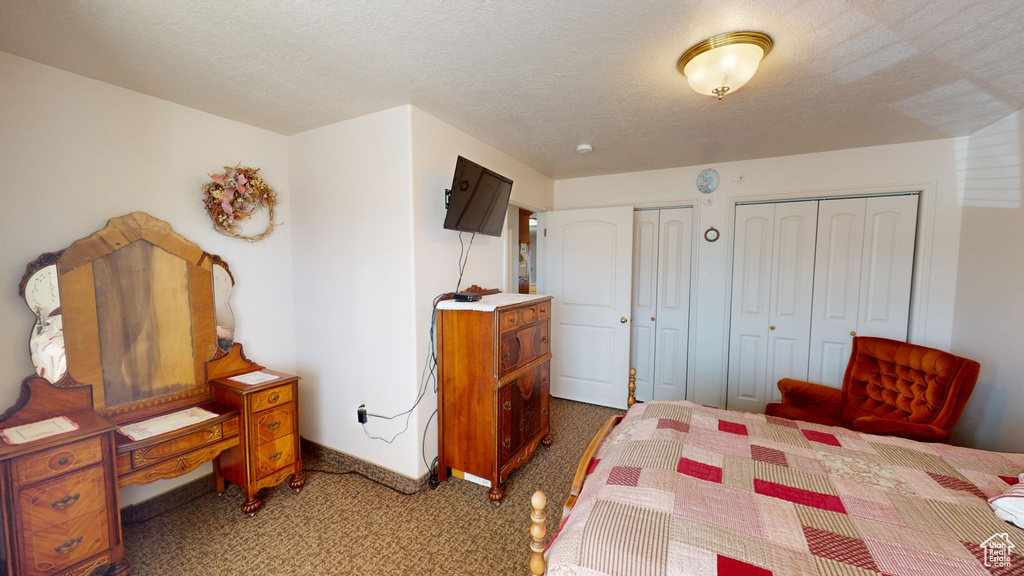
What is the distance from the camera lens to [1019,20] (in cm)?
129

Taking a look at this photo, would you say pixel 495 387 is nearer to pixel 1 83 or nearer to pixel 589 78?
pixel 589 78

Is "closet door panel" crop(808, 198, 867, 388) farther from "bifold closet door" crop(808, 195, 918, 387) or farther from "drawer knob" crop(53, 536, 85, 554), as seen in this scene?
"drawer knob" crop(53, 536, 85, 554)

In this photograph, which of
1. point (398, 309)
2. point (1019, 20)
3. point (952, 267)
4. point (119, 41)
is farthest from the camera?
point (952, 267)

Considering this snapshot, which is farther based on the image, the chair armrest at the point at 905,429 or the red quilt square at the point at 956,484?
the chair armrest at the point at 905,429

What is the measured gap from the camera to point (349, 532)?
189 cm

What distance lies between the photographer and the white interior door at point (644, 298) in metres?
3.59

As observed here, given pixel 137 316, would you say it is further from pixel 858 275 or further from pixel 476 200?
pixel 858 275

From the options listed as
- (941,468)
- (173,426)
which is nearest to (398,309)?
(173,426)

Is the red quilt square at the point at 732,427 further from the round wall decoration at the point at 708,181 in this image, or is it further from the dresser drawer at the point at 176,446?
the dresser drawer at the point at 176,446

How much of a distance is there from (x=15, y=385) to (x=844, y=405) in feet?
14.8

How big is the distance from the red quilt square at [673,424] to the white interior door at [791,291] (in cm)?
210

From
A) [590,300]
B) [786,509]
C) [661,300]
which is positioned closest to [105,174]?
[786,509]

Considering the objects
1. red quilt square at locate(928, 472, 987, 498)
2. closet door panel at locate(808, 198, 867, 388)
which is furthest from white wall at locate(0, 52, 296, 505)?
closet door panel at locate(808, 198, 867, 388)

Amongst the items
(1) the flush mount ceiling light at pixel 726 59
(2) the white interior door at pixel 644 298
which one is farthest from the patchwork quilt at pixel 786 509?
(2) the white interior door at pixel 644 298
